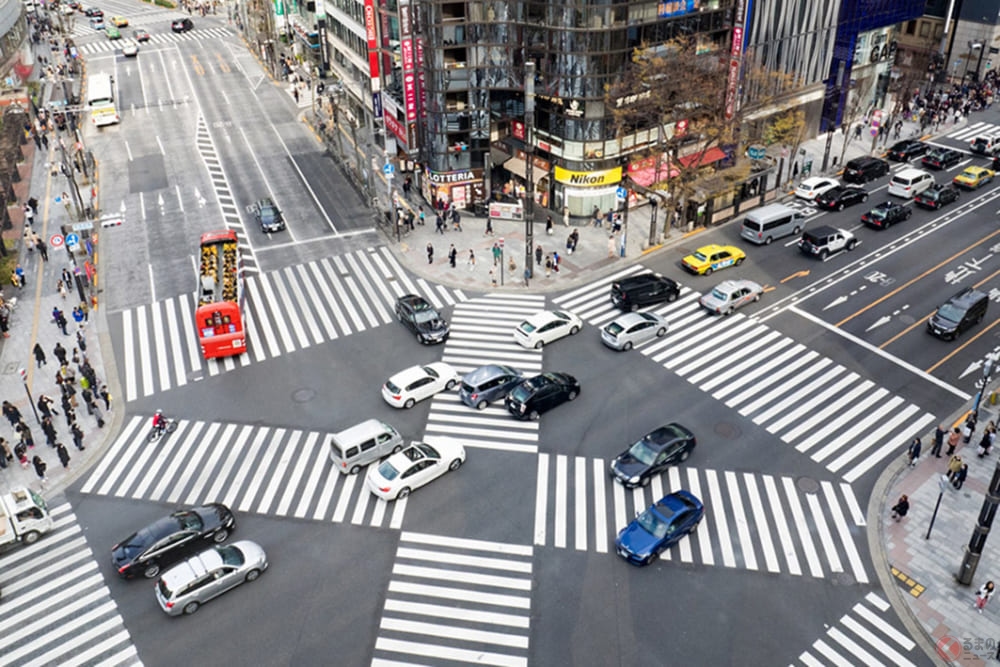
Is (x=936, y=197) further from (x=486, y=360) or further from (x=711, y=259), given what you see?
(x=486, y=360)

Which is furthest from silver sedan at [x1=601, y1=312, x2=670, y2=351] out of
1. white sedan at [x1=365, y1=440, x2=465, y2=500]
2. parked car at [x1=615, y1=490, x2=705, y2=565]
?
parked car at [x1=615, y1=490, x2=705, y2=565]

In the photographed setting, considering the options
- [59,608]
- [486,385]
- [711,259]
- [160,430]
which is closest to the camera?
[59,608]

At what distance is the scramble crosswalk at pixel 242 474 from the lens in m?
34.2

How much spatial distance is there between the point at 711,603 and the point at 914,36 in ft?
281

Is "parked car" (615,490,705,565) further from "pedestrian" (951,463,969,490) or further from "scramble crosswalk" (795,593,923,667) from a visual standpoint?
"pedestrian" (951,463,969,490)

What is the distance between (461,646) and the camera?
27938 millimetres

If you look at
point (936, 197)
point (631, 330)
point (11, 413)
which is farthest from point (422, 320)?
point (936, 197)

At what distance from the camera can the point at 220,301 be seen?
45.2 meters

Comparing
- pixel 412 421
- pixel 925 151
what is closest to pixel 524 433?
pixel 412 421

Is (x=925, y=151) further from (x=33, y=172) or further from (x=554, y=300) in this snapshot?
(x=33, y=172)

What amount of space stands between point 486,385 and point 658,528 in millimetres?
12227

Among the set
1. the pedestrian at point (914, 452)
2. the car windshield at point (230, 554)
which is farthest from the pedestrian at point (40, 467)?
the pedestrian at point (914, 452)

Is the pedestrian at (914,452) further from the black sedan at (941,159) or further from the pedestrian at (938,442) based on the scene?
the black sedan at (941,159)

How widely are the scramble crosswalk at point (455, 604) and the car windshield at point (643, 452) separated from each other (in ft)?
22.2
